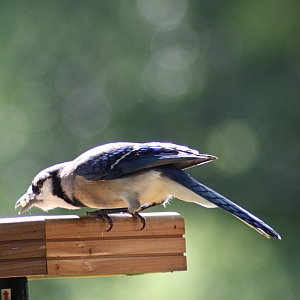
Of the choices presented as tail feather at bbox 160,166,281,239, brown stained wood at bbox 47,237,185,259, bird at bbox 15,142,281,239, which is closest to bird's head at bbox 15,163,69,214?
bird at bbox 15,142,281,239

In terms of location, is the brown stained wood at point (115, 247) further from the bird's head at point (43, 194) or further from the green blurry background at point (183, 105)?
the green blurry background at point (183, 105)

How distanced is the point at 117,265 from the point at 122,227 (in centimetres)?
17

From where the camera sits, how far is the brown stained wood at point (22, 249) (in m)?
2.86

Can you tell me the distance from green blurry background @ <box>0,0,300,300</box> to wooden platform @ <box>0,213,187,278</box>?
2788 mm

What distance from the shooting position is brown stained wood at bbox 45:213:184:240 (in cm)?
297

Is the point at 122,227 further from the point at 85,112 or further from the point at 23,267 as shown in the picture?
the point at 85,112

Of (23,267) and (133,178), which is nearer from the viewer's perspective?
(23,267)

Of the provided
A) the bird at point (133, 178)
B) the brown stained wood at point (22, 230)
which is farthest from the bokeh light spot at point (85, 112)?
the brown stained wood at point (22, 230)

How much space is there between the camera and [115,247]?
3029 millimetres

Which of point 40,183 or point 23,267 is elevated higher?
point 40,183

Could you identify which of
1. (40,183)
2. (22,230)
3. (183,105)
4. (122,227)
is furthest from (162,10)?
(22,230)

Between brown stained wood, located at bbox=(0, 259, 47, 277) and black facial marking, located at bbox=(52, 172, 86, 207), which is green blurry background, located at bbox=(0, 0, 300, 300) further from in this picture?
brown stained wood, located at bbox=(0, 259, 47, 277)

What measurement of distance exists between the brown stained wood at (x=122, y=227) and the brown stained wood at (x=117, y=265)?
0.34 feet

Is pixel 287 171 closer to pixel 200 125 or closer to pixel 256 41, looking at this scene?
pixel 200 125
